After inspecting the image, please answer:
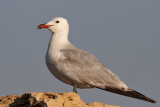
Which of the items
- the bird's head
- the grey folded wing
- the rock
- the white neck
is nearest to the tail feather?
the grey folded wing

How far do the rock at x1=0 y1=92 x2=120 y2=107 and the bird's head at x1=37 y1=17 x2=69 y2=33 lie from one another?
4.80 meters

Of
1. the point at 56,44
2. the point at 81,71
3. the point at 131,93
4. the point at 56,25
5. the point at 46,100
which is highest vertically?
the point at 56,25

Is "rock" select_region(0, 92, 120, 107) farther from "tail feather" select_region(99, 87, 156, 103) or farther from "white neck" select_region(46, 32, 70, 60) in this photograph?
"tail feather" select_region(99, 87, 156, 103)

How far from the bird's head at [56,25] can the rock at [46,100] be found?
4800 mm

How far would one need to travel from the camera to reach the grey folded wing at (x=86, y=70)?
1394 cm

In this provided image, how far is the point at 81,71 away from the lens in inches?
559

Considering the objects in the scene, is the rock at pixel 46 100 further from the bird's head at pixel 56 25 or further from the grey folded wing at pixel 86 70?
the bird's head at pixel 56 25

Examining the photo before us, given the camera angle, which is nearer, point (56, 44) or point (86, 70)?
point (86, 70)

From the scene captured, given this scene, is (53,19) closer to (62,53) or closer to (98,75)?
(62,53)

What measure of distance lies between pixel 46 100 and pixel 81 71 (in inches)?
186

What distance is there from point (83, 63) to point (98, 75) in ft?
2.50

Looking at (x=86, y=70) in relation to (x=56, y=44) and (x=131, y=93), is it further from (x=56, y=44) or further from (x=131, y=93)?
(x=131, y=93)

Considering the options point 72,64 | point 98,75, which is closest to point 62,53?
point 72,64

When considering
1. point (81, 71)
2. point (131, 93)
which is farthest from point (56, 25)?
point (131, 93)
